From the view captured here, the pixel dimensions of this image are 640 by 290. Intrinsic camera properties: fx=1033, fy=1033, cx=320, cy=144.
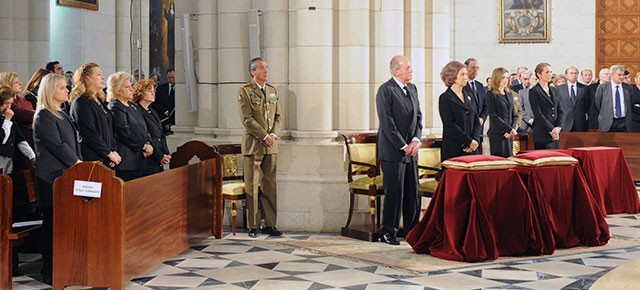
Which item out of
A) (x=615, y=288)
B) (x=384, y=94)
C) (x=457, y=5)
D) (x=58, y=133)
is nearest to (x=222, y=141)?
(x=384, y=94)

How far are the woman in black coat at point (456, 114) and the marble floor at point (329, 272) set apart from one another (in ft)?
4.61

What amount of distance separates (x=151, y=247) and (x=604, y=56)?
41.6 feet

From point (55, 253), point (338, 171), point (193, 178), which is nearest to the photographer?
point (55, 253)

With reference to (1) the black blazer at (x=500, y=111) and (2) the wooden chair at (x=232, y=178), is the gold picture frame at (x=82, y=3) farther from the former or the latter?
(1) the black blazer at (x=500, y=111)

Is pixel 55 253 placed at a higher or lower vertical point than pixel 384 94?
lower

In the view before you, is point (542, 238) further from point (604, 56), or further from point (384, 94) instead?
point (604, 56)

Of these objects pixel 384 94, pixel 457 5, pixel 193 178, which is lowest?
pixel 193 178

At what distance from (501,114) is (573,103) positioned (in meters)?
4.34

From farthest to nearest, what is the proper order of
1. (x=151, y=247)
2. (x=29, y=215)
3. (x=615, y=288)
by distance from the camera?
(x=29, y=215)
(x=151, y=247)
(x=615, y=288)

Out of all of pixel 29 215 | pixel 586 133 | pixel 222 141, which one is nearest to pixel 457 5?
pixel 586 133

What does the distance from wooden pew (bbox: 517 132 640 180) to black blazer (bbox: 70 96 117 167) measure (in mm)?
6816

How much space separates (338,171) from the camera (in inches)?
399

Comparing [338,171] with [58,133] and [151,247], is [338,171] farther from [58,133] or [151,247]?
[58,133]

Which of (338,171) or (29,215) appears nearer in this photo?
(29,215)
